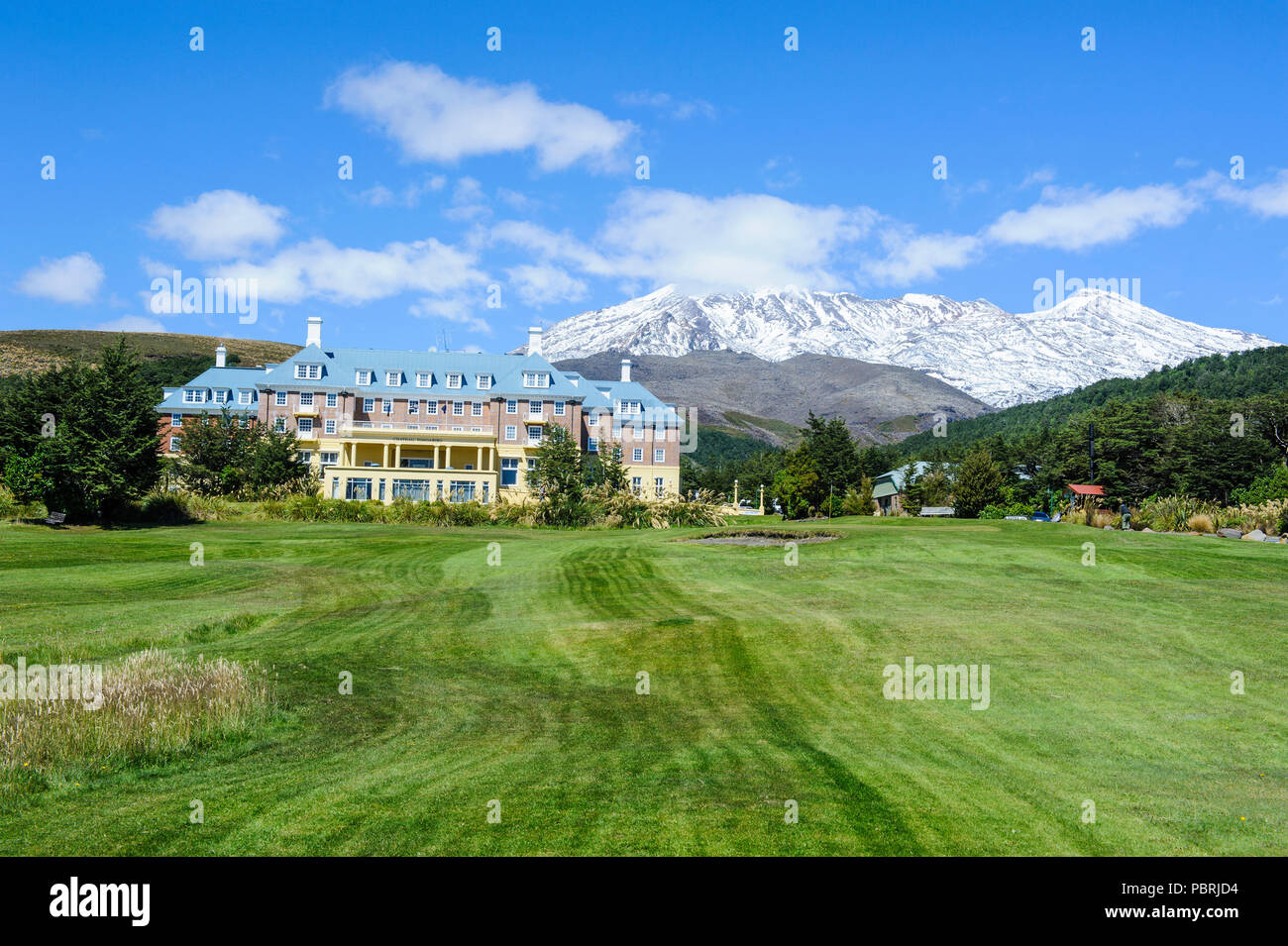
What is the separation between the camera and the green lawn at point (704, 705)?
330 inches

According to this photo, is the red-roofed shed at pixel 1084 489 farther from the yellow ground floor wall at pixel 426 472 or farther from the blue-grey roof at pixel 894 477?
the blue-grey roof at pixel 894 477

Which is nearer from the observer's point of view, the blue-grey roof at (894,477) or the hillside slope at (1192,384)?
the blue-grey roof at (894,477)

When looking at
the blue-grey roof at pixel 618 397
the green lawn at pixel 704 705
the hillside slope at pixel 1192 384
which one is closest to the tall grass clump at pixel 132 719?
the green lawn at pixel 704 705

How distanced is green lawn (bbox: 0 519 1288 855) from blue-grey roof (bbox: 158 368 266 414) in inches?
1933

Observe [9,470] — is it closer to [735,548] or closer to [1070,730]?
[735,548]

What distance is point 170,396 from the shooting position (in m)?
76.4

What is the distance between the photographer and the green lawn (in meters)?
8.38

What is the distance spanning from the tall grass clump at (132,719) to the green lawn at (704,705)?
48 centimetres

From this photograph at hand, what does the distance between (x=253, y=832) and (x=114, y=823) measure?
4.50 feet

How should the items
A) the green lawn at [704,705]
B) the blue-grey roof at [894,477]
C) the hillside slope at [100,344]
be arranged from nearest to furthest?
the green lawn at [704,705] → the blue-grey roof at [894,477] → the hillside slope at [100,344]

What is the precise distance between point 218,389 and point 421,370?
16844 mm

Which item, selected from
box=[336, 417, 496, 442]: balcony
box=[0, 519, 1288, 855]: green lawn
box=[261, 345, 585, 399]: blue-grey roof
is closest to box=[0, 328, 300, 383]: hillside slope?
box=[261, 345, 585, 399]: blue-grey roof

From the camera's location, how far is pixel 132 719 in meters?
10.9

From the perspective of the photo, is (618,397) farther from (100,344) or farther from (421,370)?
(100,344)
